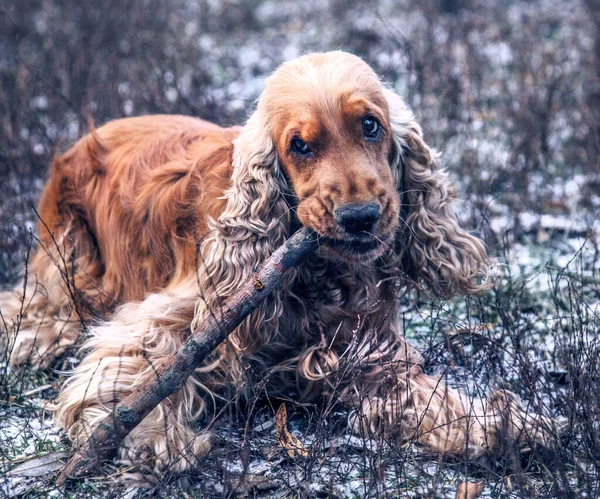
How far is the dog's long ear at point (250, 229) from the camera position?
2.92 meters

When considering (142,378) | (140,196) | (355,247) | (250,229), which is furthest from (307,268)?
(140,196)

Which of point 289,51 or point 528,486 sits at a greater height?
point 289,51

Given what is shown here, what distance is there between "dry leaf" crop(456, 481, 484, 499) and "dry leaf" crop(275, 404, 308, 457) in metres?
0.52

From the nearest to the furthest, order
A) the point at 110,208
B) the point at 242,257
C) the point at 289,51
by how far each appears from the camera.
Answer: the point at 242,257
the point at 110,208
the point at 289,51

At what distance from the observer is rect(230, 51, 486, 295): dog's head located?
2.66 m

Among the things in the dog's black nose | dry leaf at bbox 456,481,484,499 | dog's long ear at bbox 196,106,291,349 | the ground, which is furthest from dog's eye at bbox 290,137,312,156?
dry leaf at bbox 456,481,484,499

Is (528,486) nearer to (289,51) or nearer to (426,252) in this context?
(426,252)

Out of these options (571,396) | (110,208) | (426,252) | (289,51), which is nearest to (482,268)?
(426,252)

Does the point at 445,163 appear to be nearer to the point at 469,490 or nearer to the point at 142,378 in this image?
the point at 142,378

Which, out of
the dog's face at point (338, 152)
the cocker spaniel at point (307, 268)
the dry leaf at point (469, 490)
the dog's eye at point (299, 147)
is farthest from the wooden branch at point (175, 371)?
the dry leaf at point (469, 490)

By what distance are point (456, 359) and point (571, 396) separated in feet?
2.34

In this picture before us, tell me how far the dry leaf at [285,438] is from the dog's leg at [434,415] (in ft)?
0.70

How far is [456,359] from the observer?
3.29 metres

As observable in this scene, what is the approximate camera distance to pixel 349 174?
2.65 m
